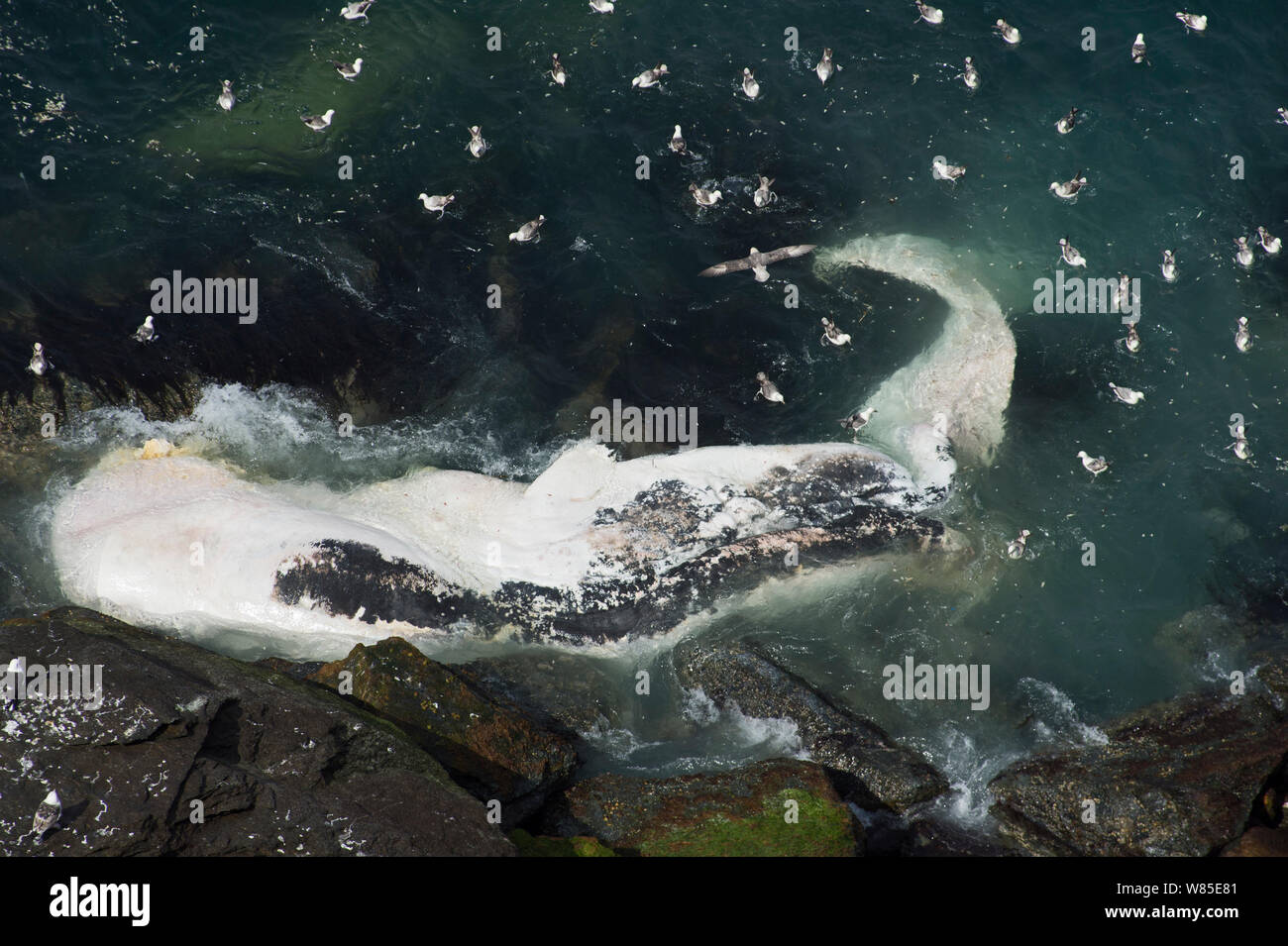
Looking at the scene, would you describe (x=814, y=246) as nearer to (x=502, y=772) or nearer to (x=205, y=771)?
(x=502, y=772)

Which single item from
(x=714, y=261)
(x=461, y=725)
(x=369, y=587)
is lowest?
(x=461, y=725)

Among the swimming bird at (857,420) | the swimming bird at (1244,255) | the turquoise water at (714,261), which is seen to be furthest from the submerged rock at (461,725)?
the swimming bird at (1244,255)

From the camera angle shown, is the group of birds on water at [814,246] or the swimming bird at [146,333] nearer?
the swimming bird at [146,333]

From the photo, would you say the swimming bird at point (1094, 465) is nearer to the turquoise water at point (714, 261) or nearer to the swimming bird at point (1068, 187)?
the turquoise water at point (714, 261)

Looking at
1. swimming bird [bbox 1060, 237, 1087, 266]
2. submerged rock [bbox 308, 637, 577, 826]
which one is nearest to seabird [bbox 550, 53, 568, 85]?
swimming bird [bbox 1060, 237, 1087, 266]

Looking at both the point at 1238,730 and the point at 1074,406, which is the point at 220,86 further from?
the point at 1238,730

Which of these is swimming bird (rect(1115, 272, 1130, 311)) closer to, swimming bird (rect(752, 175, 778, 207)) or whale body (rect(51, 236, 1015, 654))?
whale body (rect(51, 236, 1015, 654))

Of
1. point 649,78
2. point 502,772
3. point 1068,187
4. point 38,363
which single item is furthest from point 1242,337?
point 38,363
